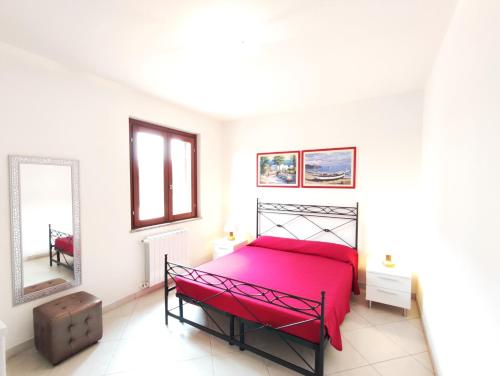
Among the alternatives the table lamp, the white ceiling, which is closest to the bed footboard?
the table lamp

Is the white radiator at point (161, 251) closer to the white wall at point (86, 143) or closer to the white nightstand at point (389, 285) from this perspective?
the white wall at point (86, 143)

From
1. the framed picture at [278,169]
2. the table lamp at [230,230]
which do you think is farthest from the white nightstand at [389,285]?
the table lamp at [230,230]

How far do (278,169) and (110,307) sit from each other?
309 cm

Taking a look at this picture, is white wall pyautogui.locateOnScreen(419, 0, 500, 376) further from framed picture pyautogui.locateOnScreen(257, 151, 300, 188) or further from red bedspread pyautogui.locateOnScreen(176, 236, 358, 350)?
framed picture pyautogui.locateOnScreen(257, 151, 300, 188)

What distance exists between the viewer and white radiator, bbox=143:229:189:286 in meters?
3.26

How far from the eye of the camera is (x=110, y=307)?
294cm

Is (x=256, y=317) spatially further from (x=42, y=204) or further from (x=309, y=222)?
(x=42, y=204)

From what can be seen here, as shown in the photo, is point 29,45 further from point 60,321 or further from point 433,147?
point 433,147

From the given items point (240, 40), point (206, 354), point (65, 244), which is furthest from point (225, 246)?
point (240, 40)

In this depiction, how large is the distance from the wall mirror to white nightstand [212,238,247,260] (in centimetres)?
202

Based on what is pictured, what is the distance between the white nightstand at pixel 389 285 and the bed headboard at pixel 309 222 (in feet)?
1.90

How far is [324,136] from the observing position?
3.75m

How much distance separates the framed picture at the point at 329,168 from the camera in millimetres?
3555

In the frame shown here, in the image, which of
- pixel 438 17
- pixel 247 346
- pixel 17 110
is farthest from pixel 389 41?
pixel 17 110
